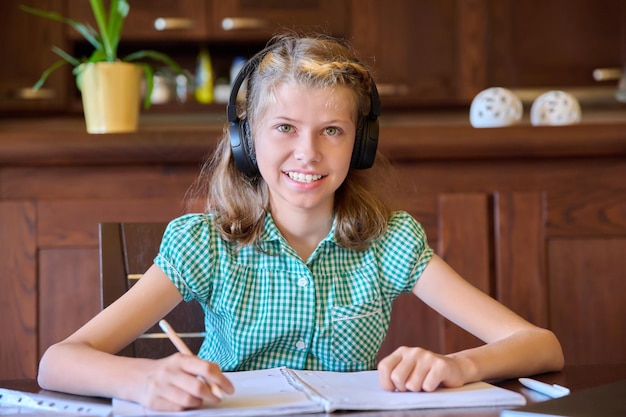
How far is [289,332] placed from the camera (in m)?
1.21

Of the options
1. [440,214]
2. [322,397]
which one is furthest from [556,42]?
[322,397]

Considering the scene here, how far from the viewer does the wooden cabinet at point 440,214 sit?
180 centimetres

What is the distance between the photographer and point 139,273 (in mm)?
1279

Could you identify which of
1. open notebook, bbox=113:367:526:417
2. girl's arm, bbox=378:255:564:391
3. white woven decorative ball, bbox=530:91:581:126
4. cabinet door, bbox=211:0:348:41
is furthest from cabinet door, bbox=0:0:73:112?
open notebook, bbox=113:367:526:417

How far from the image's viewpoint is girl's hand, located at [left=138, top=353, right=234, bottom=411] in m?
0.76

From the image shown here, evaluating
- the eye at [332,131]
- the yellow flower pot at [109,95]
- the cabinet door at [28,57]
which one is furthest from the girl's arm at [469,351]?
the cabinet door at [28,57]

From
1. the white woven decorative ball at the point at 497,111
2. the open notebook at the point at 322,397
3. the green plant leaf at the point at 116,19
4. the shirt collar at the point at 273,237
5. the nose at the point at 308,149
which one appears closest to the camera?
the open notebook at the point at 322,397

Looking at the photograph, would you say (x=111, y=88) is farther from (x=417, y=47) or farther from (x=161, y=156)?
(x=417, y=47)

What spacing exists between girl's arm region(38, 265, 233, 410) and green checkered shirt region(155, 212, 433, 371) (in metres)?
0.05

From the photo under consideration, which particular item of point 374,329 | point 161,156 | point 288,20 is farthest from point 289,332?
point 288,20

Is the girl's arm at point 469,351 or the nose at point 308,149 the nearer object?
the girl's arm at point 469,351

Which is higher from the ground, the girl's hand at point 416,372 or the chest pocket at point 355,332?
the girl's hand at point 416,372

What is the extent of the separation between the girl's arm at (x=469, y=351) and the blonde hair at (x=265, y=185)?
12 centimetres

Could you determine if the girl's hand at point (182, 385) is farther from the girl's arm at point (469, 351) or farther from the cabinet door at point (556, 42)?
the cabinet door at point (556, 42)
